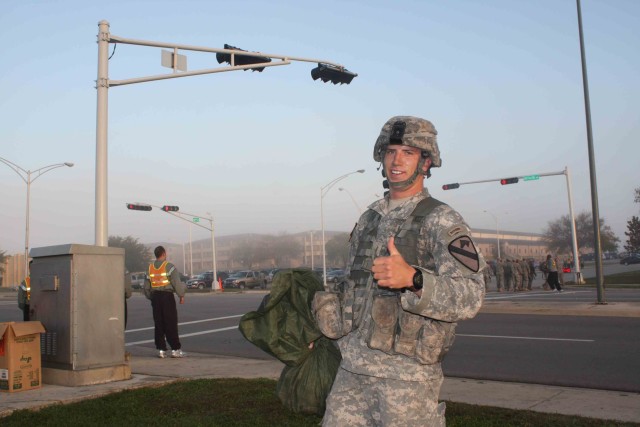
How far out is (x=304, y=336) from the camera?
319 cm

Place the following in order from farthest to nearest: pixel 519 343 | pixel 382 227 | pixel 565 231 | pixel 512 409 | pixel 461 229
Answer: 1. pixel 565 231
2. pixel 519 343
3. pixel 512 409
4. pixel 382 227
5. pixel 461 229

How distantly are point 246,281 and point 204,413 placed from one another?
46521 mm

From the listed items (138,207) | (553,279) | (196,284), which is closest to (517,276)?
(553,279)

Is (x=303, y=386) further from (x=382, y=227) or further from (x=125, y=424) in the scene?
(x=125, y=424)

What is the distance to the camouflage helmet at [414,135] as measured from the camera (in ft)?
9.81

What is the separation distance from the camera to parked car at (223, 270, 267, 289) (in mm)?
51969

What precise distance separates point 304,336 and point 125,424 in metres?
3.35

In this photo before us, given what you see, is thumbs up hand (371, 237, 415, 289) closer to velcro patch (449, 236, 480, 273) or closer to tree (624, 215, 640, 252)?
velcro patch (449, 236, 480, 273)

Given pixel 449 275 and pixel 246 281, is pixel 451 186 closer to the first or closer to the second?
pixel 246 281

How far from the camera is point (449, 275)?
101 inches

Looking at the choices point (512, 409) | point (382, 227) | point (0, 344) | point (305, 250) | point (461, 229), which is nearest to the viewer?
point (461, 229)

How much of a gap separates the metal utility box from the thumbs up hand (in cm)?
641

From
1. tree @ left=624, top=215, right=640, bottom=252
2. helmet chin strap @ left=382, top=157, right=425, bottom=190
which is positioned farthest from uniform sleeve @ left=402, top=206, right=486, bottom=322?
tree @ left=624, top=215, right=640, bottom=252

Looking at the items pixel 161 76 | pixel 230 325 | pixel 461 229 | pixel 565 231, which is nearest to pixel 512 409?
pixel 461 229
